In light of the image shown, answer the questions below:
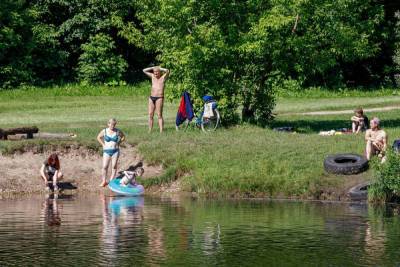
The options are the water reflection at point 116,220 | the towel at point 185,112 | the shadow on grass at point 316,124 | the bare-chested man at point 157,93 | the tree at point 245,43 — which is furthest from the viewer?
the shadow on grass at point 316,124

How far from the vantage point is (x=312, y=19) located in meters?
36.7

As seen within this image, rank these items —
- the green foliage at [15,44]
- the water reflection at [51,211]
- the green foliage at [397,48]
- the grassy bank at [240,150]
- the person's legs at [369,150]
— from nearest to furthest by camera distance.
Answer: the water reflection at [51,211]
the grassy bank at [240,150]
the person's legs at [369,150]
the green foliage at [15,44]
the green foliage at [397,48]

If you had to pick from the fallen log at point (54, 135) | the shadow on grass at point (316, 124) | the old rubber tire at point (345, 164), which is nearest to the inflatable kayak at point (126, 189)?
the fallen log at point (54, 135)

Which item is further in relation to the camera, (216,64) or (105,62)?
→ (105,62)

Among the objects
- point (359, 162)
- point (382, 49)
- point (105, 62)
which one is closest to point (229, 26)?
point (359, 162)

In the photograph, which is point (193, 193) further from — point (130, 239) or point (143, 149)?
point (130, 239)

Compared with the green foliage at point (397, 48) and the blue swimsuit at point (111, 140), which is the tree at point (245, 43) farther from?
the green foliage at point (397, 48)

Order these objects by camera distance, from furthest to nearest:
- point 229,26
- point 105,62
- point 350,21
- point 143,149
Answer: point 105,62, point 350,21, point 229,26, point 143,149

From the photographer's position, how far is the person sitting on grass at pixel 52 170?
29250 millimetres

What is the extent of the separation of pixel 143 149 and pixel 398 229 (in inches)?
399

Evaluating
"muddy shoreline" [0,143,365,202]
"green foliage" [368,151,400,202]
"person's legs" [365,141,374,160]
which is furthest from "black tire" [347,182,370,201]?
"muddy shoreline" [0,143,365,202]

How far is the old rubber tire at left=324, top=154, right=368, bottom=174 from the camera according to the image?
27.8m

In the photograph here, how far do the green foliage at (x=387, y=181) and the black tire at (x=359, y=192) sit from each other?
30cm

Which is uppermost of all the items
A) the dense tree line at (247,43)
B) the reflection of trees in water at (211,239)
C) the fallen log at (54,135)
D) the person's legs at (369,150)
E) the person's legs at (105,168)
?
the dense tree line at (247,43)
